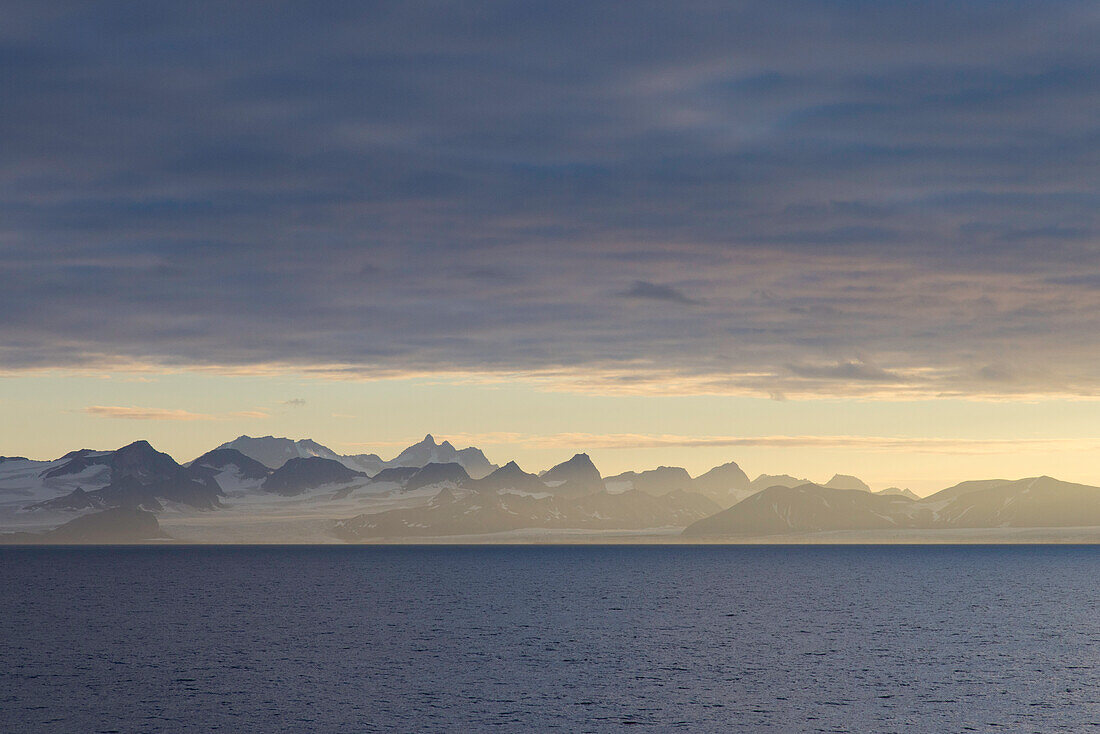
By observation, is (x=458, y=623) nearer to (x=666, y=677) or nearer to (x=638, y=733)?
(x=666, y=677)

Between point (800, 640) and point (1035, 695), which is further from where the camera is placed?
point (800, 640)

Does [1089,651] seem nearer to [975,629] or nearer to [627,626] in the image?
[975,629]

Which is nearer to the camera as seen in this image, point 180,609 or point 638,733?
point 638,733

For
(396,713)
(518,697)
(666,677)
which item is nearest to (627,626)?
(666,677)

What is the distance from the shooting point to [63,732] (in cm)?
7488

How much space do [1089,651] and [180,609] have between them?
141788mm

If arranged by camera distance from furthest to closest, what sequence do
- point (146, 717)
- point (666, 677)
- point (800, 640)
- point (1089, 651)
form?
1. point (800, 640)
2. point (1089, 651)
3. point (666, 677)
4. point (146, 717)

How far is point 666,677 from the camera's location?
101 m

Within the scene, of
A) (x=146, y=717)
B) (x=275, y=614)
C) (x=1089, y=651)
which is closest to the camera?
(x=146, y=717)

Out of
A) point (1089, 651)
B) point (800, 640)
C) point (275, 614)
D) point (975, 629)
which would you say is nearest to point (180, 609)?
point (275, 614)

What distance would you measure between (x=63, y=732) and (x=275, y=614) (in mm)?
103195

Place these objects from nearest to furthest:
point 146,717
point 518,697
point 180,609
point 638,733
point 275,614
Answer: point 638,733 < point 146,717 < point 518,697 < point 275,614 < point 180,609

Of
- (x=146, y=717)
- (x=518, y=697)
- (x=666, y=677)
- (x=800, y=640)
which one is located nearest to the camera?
(x=146, y=717)

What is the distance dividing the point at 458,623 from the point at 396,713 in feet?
253
